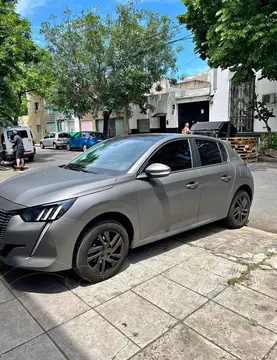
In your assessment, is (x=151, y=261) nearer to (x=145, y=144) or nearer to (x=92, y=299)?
(x=92, y=299)

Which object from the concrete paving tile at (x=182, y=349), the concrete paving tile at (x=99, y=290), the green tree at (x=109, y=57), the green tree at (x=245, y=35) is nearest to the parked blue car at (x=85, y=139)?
the green tree at (x=109, y=57)

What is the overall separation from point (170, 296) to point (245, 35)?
9.44 meters

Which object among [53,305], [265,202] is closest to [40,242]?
[53,305]

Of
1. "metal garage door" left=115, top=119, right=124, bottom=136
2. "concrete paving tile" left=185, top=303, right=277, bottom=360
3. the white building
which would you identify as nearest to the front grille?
→ "concrete paving tile" left=185, top=303, right=277, bottom=360

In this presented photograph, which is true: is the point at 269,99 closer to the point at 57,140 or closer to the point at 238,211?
the point at 238,211

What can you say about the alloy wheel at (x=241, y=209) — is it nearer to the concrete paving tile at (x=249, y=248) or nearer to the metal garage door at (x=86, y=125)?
the concrete paving tile at (x=249, y=248)

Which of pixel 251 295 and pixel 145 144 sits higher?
pixel 145 144

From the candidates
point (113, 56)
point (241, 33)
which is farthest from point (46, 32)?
point (241, 33)

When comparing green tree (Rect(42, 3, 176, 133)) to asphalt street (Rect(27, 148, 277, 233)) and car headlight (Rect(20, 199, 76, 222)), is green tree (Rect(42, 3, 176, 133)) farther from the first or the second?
car headlight (Rect(20, 199, 76, 222))

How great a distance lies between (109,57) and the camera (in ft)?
59.8

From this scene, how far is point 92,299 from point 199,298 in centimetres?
101

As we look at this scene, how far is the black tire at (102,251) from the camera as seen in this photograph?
2.82m

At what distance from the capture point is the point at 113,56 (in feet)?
59.6

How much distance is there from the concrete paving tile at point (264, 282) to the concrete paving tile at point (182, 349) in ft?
3.22
